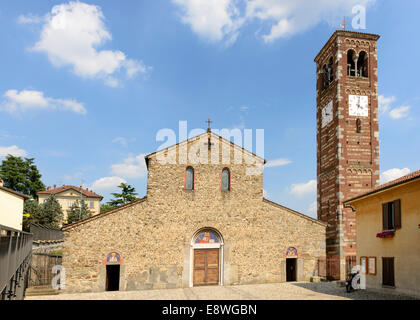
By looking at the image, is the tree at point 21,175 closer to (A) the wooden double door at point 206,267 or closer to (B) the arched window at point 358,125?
(A) the wooden double door at point 206,267

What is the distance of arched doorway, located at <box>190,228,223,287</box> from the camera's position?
19797 millimetres

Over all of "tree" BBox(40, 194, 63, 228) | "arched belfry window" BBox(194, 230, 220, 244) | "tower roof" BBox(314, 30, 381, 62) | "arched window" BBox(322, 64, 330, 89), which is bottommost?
"arched belfry window" BBox(194, 230, 220, 244)

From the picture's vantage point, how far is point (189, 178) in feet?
67.7

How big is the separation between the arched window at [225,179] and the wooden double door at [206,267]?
3.64m

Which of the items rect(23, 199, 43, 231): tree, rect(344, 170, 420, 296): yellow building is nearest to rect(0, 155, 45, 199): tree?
rect(23, 199, 43, 231): tree

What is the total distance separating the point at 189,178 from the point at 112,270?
26.1ft

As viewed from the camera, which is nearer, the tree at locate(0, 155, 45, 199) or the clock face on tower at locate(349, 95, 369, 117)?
the clock face on tower at locate(349, 95, 369, 117)

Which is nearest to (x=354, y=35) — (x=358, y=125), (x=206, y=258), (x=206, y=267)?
(x=358, y=125)

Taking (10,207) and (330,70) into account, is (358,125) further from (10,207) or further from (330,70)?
(10,207)

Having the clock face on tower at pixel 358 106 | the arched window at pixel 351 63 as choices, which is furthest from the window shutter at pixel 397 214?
the arched window at pixel 351 63

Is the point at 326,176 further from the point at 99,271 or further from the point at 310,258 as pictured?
the point at 99,271

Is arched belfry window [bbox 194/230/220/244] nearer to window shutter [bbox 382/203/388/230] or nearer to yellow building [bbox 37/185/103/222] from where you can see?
window shutter [bbox 382/203/388/230]

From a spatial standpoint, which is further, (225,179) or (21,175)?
(21,175)

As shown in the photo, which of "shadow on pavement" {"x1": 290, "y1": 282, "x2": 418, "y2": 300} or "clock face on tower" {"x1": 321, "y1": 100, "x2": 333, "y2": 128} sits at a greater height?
"clock face on tower" {"x1": 321, "y1": 100, "x2": 333, "y2": 128}
